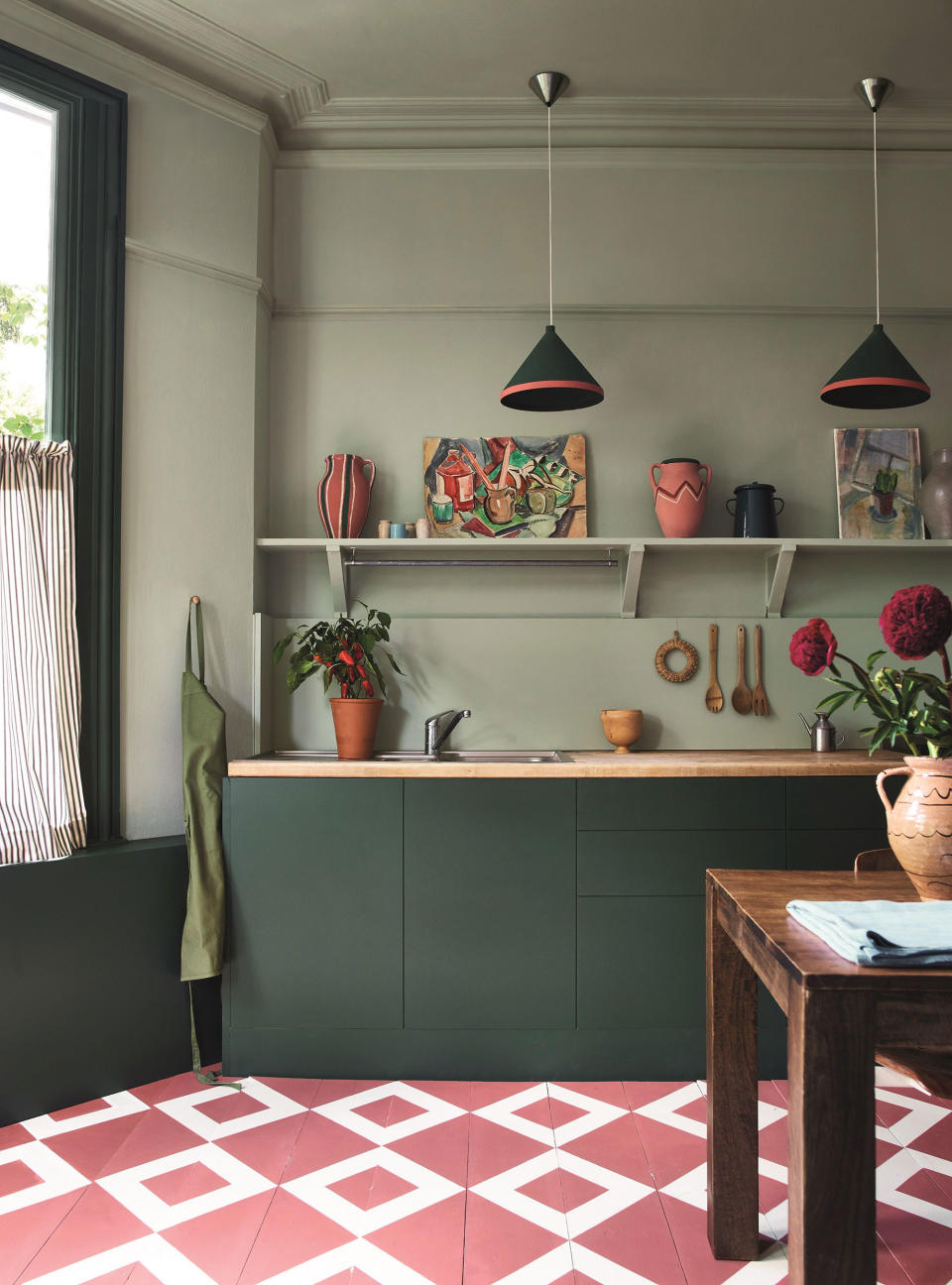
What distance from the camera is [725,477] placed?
12.6 ft

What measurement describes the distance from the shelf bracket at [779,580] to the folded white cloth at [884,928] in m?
2.10

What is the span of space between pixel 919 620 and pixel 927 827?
37cm

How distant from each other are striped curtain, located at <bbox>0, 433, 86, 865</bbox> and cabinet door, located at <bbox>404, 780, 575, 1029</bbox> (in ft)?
3.57

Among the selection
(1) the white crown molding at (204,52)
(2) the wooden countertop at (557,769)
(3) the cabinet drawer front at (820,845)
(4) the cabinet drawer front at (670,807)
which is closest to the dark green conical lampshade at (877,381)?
(2) the wooden countertop at (557,769)

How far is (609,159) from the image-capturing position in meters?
3.82

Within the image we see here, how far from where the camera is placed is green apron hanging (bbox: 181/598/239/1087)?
9.88 ft

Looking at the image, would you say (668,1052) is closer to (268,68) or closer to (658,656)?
(658,656)

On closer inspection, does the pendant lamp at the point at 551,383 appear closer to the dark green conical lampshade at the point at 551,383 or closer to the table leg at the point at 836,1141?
the dark green conical lampshade at the point at 551,383

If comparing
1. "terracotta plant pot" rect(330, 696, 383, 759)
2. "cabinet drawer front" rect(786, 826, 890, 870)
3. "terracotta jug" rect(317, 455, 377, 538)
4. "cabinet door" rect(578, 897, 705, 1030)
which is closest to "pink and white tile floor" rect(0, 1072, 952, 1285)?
"cabinet door" rect(578, 897, 705, 1030)

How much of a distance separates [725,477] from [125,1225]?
3180mm

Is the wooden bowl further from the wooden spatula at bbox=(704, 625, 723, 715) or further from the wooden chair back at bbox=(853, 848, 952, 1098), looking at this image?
the wooden chair back at bbox=(853, 848, 952, 1098)

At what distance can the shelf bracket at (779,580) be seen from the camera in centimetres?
359

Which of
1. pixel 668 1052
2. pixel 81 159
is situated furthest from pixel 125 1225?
pixel 81 159

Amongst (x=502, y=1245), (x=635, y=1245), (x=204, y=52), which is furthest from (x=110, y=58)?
(x=635, y=1245)
